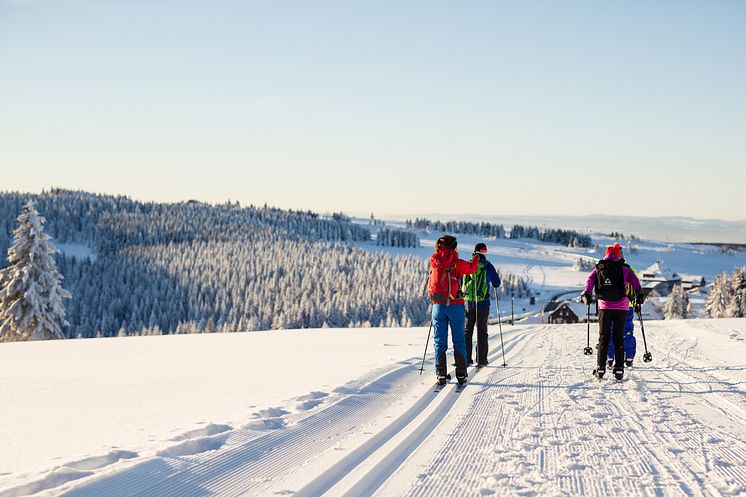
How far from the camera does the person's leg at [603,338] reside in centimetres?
855

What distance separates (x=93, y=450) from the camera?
15.5 ft

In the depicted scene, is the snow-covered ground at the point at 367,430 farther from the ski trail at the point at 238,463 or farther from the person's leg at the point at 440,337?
the person's leg at the point at 440,337

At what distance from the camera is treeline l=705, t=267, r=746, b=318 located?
177 feet

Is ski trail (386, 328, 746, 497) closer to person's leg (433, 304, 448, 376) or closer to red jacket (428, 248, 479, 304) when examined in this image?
person's leg (433, 304, 448, 376)

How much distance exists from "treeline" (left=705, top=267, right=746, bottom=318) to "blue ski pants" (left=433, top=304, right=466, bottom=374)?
56.9 meters

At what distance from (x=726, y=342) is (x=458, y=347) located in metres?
11.0

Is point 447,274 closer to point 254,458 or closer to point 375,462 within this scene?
point 375,462

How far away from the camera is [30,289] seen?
28.4 m

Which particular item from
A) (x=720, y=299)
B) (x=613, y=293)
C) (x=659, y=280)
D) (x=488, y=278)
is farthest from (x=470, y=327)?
(x=659, y=280)

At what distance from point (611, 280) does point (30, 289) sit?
1160 inches

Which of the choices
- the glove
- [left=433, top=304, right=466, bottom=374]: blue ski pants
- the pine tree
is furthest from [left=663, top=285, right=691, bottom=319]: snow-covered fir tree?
[left=433, top=304, right=466, bottom=374]: blue ski pants

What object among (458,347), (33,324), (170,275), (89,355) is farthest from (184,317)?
(458,347)

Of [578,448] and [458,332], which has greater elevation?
[458,332]

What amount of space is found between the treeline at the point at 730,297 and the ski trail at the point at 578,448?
55688 millimetres
